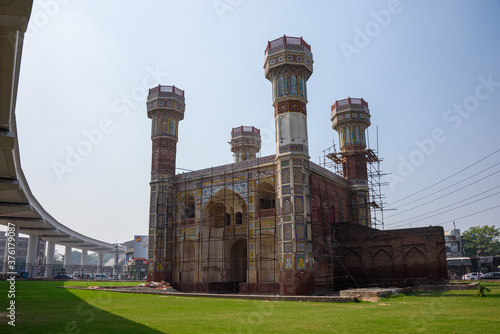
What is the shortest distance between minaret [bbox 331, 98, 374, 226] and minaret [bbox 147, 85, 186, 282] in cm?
1495

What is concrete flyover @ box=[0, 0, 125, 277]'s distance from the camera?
26.3 feet

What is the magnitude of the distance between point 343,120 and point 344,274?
47.0 feet

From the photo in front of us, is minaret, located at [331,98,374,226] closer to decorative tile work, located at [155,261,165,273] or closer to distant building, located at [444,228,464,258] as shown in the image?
decorative tile work, located at [155,261,165,273]

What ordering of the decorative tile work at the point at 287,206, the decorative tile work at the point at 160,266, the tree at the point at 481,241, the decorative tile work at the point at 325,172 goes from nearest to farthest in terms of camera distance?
the decorative tile work at the point at 287,206, the decorative tile work at the point at 325,172, the decorative tile work at the point at 160,266, the tree at the point at 481,241

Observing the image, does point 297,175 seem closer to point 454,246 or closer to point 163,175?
point 163,175

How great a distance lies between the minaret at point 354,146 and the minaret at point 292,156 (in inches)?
358

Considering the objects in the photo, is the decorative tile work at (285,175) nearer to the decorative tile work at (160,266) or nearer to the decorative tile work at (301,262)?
the decorative tile work at (301,262)

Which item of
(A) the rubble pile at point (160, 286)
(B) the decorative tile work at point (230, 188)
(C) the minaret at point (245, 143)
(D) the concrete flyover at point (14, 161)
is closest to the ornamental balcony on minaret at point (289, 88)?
(B) the decorative tile work at point (230, 188)

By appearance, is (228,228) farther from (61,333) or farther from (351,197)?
(61,333)

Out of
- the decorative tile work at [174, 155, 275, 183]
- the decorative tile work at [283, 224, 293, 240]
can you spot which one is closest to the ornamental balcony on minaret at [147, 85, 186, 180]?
the decorative tile work at [174, 155, 275, 183]

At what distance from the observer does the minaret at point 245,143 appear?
45.3 meters

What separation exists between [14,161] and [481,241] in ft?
214

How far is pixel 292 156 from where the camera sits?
2595cm

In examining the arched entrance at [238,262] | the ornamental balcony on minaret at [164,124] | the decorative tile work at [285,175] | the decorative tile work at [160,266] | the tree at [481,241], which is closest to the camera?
the decorative tile work at [285,175]
